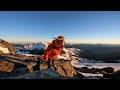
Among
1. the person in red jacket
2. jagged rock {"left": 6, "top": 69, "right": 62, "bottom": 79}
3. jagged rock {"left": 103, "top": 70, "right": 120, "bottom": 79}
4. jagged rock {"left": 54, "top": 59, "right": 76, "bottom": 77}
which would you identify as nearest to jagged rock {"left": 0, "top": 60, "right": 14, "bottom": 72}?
jagged rock {"left": 6, "top": 69, "right": 62, "bottom": 79}

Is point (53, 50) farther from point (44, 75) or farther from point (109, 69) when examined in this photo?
point (109, 69)

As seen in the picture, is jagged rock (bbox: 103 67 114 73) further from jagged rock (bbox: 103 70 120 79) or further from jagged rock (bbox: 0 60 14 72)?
jagged rock (bbox: 0 60 14 72)

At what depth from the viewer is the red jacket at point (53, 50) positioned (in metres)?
5.02

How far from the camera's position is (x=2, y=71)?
194 inches

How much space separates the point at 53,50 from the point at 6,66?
0.70 m

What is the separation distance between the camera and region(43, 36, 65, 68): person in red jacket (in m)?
5.01

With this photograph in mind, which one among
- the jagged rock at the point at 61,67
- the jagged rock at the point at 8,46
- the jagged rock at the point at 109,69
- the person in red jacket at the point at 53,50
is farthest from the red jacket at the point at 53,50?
the jagged rock at the point at 109,69

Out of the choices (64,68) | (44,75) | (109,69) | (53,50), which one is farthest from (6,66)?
(109,69)

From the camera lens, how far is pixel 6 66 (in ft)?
16.2

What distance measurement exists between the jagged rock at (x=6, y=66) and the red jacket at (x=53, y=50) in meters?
0.50

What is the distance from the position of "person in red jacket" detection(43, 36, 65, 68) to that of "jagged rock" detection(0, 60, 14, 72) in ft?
1.61
